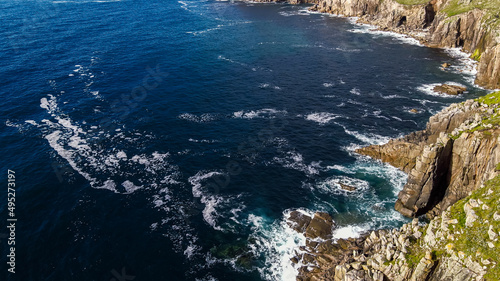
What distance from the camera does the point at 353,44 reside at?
171m

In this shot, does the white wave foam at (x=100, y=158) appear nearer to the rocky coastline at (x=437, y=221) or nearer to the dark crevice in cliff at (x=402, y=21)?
the rocky coastline at (x=437, y=221)

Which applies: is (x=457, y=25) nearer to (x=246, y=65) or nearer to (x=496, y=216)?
(x=246, y=65)

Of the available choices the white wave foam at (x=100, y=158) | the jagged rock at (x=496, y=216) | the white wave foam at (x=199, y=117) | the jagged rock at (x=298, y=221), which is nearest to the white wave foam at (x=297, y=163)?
the jagged rock at (x=298, y=221)

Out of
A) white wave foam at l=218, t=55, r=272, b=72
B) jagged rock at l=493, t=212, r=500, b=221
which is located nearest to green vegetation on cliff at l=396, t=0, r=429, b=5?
white wave foam at l=218, t=55, r=272, b=72

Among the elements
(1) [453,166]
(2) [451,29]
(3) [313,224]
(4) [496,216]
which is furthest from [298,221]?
(2) [451,29]

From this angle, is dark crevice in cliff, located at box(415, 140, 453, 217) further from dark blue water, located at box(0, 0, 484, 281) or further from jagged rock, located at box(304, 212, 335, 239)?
jagged rock, located at box(304, 212, 335, 239)

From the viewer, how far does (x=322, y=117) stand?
108125mm

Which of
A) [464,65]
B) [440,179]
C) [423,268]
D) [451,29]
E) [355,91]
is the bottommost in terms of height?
[440,179]

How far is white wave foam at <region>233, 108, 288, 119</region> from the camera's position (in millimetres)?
108312

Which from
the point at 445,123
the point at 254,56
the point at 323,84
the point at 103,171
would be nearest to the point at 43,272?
the point at 103,171

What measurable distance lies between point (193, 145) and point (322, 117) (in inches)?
1613

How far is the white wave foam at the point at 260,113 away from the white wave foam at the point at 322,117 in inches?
325

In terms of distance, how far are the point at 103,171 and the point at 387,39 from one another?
150913 millimetres

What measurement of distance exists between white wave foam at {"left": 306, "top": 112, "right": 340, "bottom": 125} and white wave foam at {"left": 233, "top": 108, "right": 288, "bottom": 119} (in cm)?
825
